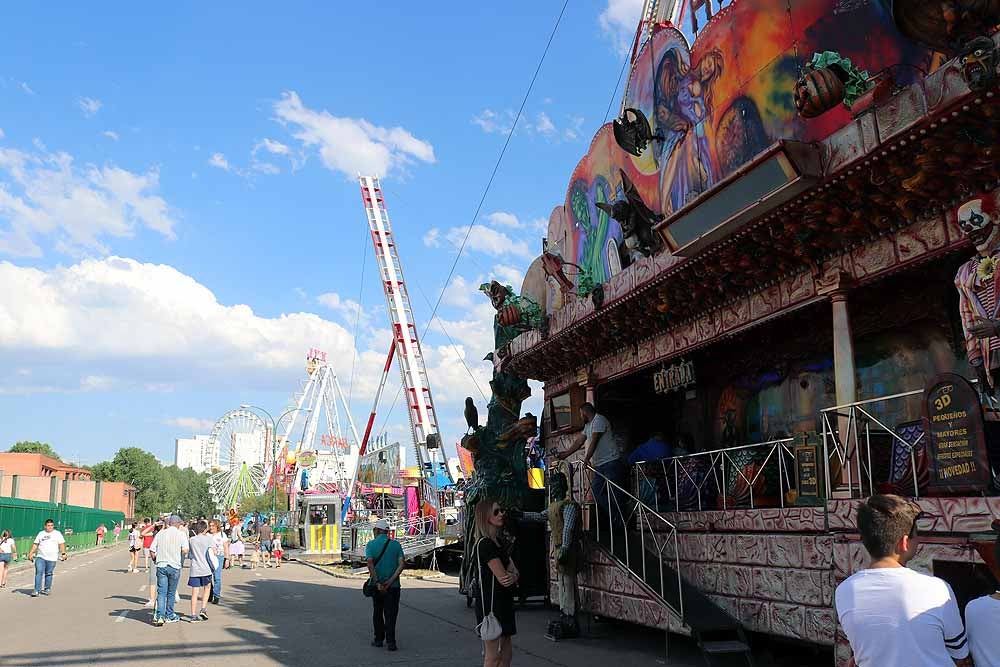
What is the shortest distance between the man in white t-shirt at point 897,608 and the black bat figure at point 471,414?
11.3m

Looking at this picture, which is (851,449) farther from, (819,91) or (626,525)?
(626,525)

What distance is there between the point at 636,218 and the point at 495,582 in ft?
21.4

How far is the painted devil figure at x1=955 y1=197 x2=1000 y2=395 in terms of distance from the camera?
662 cm

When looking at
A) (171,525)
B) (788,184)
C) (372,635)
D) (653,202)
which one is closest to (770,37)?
(788,184)

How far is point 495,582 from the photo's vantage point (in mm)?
6977

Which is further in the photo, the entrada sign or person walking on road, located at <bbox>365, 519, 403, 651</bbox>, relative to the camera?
the entrada sign

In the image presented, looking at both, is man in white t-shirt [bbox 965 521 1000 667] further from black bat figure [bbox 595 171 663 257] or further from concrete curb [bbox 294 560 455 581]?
concrete curb [bbox 294 560 455 581]

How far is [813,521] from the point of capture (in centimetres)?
805

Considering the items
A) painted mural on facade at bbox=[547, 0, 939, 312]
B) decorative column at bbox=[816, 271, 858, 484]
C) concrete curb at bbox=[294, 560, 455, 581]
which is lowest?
concrete curb at bbox=[294, 560, 455, 581]

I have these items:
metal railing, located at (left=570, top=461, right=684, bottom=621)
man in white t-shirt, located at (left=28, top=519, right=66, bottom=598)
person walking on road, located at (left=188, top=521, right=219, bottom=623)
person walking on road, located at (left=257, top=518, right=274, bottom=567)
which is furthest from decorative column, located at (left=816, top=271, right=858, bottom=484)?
person walking on road, located at (left=257, top=518, right=274, bottom=567)

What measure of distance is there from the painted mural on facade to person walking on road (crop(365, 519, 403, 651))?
5646 millimetres

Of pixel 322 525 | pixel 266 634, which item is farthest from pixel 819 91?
pixel 322 525

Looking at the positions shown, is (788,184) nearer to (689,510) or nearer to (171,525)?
(689,510)

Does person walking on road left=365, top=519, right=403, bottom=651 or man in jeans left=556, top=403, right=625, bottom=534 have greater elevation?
man in jeans left=556, top=403, right=625, bottom=534
